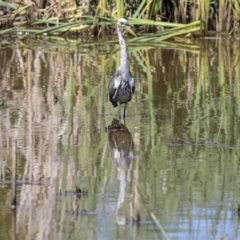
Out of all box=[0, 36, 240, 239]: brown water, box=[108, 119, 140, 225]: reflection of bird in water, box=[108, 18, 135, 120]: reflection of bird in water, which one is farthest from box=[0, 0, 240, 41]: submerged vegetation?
box=[108, 119, 140, 225]: reflection of bird in water

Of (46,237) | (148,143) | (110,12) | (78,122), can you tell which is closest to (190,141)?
(148,143)

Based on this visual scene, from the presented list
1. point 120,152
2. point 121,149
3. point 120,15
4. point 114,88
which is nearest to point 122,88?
point 114,88

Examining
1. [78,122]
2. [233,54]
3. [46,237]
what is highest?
[233,54]

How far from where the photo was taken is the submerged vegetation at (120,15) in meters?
15.9

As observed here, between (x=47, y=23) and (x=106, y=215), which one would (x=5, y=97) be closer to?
(x=106, y=215)

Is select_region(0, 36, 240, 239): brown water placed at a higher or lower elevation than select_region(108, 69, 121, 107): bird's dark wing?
lower

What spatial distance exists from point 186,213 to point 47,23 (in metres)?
11.8

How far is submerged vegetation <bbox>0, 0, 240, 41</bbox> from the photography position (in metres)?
15.9

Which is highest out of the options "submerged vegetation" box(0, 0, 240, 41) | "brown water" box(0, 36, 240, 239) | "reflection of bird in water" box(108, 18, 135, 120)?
"submerged vegetation" box(0, 0, 240, 41)

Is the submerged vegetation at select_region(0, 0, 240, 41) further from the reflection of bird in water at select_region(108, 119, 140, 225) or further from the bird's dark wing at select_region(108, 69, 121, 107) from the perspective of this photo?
the reflection of bird in water at select_region(108, 119, 140, 225)

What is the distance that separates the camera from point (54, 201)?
19.2ft

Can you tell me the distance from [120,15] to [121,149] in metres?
8.34

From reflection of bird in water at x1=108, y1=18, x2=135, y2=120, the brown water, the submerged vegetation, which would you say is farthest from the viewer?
the submerged vegetation

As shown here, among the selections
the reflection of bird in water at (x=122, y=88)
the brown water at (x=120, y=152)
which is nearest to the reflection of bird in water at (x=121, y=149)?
the brown water at (x=120, y=152)
